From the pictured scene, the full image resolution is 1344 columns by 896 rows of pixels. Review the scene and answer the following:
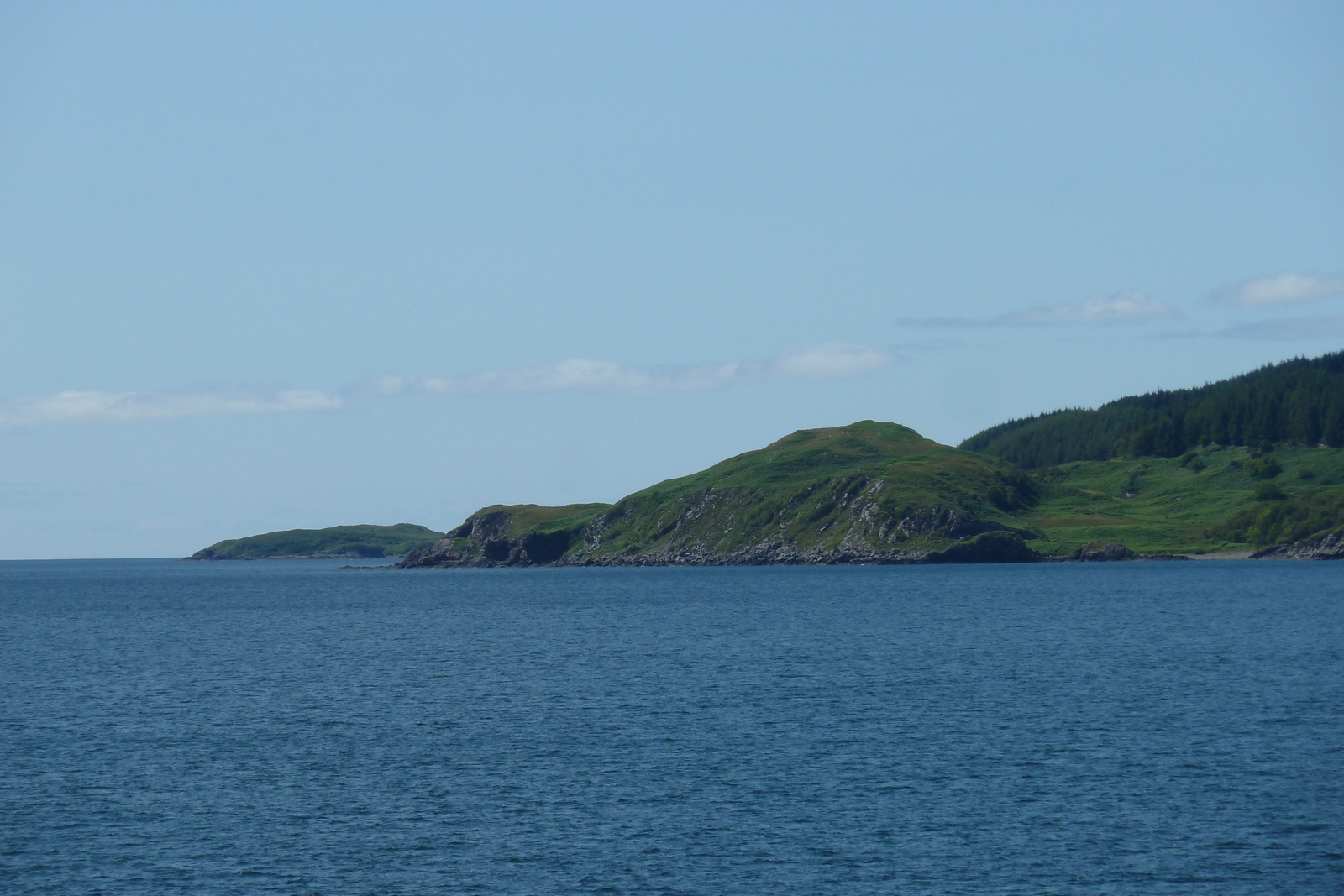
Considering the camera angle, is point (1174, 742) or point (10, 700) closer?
point (1174, 742)

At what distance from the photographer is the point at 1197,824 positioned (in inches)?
1735

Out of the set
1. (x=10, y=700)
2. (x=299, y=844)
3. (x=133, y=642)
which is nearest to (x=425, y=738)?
(x=299, y=844)

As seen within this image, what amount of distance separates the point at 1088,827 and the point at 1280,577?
165206 millimetres

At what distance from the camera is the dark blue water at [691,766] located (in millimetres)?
40219

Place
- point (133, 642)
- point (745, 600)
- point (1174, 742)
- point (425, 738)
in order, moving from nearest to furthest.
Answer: point (1174, 742)
point (425, 738)
point (133, 642)
point (745, 600)

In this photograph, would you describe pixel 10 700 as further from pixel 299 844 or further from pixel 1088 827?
pixel 1088 827

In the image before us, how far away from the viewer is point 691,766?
5516 centimetres

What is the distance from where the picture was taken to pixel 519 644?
113 metres

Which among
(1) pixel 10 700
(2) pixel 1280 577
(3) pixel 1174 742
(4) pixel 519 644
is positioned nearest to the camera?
(3) pixel 1174 742

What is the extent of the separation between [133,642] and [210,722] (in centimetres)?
5992

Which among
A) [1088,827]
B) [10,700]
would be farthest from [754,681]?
[10,700]

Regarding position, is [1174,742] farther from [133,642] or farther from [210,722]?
[133,642]

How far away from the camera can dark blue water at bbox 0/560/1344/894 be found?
40219mm

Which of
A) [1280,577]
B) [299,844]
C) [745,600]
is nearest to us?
[299,844]
